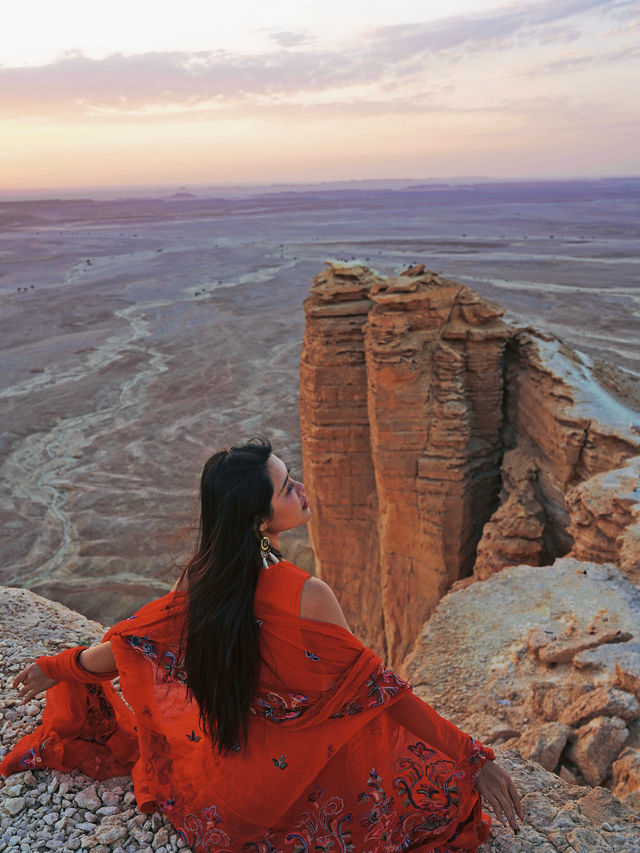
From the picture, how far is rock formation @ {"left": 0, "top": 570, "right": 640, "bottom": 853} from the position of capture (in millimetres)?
2539

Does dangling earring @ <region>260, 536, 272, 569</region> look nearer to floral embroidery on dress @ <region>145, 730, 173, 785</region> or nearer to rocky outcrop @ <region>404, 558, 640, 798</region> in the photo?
floral embroidery on dress @ <region>145, 730, 173, 785</region>

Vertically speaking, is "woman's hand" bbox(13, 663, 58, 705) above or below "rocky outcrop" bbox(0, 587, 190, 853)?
above

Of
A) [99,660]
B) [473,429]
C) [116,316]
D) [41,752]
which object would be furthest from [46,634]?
[116,316]

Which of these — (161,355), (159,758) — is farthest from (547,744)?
(161,355)

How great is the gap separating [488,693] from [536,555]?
3.03 meters

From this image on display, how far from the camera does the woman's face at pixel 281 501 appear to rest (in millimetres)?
2299

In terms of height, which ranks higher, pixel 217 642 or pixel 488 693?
pixel 217 642

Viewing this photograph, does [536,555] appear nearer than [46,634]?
No

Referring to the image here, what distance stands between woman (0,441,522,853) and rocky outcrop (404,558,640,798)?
5.37ft

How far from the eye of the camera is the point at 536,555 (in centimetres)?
762

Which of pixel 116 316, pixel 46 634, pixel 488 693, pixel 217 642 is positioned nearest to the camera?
pixel 217 642

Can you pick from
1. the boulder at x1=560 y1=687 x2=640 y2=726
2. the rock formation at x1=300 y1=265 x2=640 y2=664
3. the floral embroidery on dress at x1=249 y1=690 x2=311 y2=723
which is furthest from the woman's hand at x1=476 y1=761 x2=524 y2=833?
the rock formation at x1=300 y1=265 x2=640 y2=664

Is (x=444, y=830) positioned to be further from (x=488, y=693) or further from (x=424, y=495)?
(x=424, y=495)

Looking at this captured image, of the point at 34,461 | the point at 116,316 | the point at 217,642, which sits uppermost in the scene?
the point at 217,642
